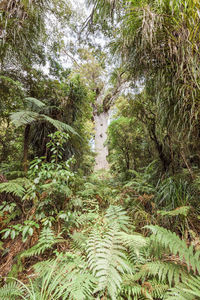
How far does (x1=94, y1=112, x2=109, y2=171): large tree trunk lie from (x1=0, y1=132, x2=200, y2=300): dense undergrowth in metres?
2.67

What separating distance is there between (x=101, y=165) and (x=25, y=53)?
3646 millimetres

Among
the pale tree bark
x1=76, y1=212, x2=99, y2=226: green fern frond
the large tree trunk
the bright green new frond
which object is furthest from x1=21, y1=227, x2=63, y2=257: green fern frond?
the pale tree bark

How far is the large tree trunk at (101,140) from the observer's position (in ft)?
15.7

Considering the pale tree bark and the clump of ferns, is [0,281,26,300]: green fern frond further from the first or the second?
the pale tree bark

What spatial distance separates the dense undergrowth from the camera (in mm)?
724

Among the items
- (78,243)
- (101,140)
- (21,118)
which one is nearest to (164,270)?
(78,243)

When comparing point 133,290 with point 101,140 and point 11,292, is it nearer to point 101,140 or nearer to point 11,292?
point 11,292

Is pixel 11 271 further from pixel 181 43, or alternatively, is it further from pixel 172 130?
pixel 181 43

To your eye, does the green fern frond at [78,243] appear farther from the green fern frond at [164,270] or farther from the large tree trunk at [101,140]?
A: the large tree trunk at [101,140]

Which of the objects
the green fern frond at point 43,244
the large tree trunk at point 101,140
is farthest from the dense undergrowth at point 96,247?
the large tree trunk at point 101,140

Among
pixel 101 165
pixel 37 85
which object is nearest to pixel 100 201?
pixel 37 85

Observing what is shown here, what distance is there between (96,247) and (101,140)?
15.2 feet

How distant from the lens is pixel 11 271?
0.98 meters

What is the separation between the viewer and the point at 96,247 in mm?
958
